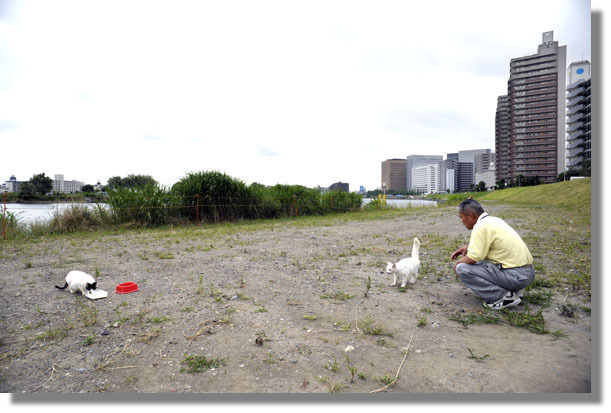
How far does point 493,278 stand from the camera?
307 centimetres

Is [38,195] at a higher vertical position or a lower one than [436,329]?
higher

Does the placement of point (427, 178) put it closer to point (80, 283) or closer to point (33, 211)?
point (33, 211)

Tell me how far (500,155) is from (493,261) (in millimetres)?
117365

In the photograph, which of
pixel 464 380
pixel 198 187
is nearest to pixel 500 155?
pixel 198 187

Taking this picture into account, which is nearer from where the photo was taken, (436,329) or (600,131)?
(600,131)

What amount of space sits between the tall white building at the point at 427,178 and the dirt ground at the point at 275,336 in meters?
67.2

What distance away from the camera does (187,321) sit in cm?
292

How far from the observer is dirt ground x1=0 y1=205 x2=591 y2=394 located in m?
1.95

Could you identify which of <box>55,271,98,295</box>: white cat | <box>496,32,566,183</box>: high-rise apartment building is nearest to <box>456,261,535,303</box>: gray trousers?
<box>496,32,566,183</box>: high-rise apartment building

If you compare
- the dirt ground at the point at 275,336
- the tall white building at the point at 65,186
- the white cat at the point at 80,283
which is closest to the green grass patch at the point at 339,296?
the dirt ground at the point at 275,336

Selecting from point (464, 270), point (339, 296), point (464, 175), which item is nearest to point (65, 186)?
point (339, 296)

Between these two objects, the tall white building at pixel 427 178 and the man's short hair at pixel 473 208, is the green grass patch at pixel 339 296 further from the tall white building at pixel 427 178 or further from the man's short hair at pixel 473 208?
the tall white building at pixel 427 178

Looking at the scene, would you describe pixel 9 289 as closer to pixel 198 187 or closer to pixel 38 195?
pixel 38 195

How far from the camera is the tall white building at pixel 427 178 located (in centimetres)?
6996
